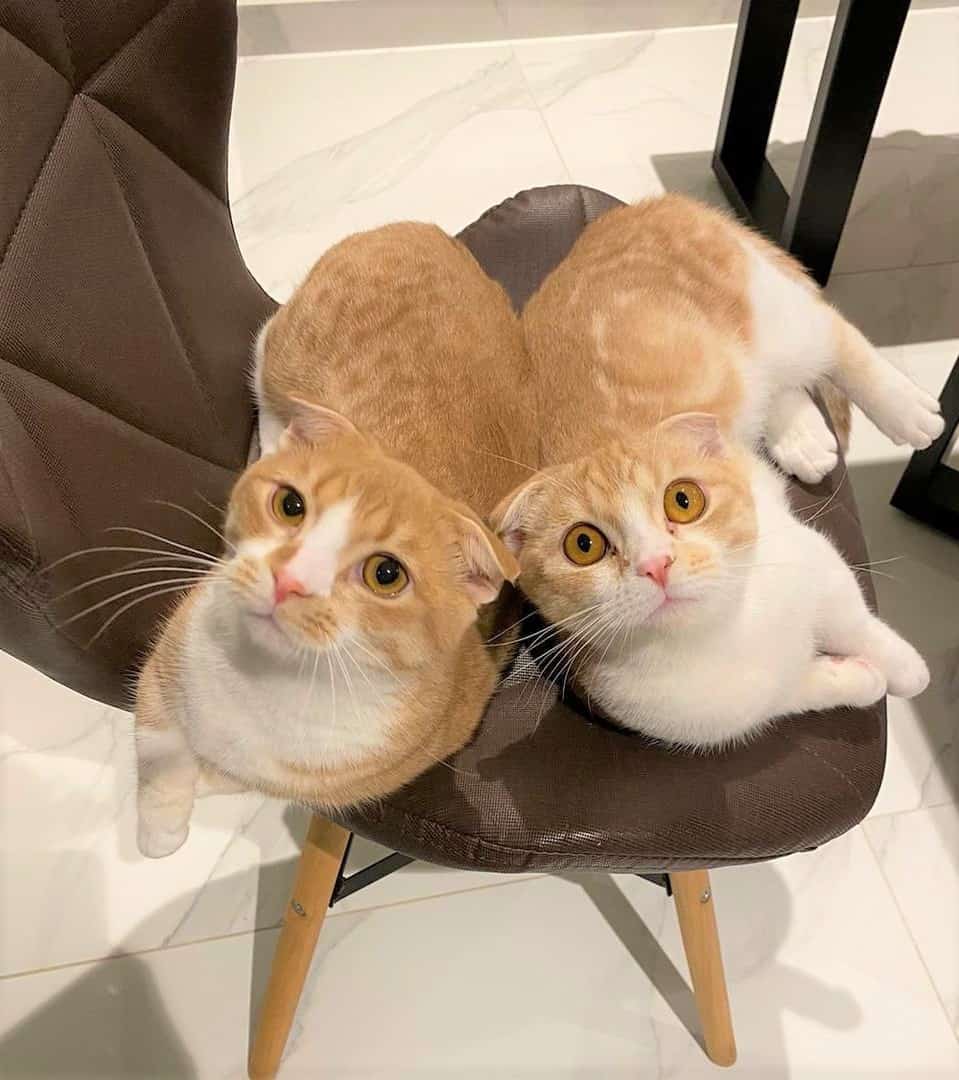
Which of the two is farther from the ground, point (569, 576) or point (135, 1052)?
point (569, 576)

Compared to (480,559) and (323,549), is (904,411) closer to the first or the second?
(480,559)

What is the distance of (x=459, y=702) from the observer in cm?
85

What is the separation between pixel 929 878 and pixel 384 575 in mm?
1115

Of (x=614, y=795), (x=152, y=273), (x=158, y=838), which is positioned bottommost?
(x=158, y=838)

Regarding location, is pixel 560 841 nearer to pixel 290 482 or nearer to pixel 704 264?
pixel 290 482

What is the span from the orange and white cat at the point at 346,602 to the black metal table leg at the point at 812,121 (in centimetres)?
103

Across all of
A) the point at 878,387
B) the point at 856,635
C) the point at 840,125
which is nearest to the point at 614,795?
the point at 856,635

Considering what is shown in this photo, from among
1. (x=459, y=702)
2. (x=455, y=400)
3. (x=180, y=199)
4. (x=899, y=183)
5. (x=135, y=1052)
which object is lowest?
(x=135, y=1052)

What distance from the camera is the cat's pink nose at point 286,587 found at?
2.32ft

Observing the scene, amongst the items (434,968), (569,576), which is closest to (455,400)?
(569,576)

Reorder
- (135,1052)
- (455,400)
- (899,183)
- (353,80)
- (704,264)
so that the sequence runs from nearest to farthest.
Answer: (455,400) < (704,264) < (135,1052) < (899,183) < (353,80)

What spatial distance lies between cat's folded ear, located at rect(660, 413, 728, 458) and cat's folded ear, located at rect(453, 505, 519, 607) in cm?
22

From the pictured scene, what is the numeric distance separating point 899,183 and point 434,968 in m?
1.97

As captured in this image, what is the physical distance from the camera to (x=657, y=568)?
79 centimetres
